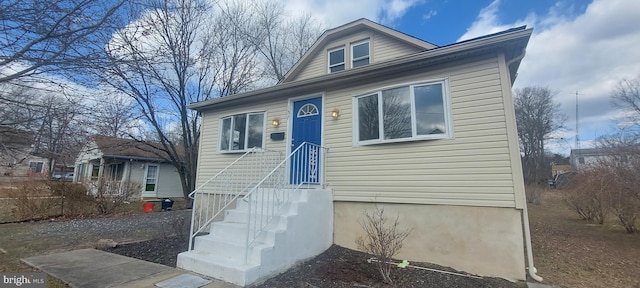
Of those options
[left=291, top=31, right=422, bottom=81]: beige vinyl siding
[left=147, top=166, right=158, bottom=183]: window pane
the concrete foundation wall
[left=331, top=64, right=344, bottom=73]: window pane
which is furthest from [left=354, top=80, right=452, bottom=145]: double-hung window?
[left=147, top=166, right=158, bottom=183]: window pane

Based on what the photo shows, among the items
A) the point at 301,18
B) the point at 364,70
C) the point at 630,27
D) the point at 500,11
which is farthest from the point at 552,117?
the point at 364,70

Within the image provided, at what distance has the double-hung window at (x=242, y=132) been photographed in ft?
24.1

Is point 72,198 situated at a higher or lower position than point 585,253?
higher

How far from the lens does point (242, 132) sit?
7602 millimetres

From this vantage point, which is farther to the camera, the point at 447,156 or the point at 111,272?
the point at 447,156

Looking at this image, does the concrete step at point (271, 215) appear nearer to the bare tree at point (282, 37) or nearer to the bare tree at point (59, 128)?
the bare tree at point (59, 128)

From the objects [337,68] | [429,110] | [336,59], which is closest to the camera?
[429,110]

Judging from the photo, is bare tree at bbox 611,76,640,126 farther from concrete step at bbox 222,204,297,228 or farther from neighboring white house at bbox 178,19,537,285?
concrete step at bbox 222,204,297,228

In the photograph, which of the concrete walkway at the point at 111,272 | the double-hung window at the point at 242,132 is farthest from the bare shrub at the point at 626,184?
the concrete walkway at the point at 111,272

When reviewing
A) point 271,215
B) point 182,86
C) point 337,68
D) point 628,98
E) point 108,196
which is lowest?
point 108,196

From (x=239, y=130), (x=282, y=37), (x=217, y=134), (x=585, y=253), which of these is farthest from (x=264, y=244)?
(x=282, y=37)

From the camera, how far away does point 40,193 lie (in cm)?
993

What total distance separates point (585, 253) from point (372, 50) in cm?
692

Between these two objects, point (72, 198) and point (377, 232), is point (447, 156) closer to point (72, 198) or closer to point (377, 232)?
point (377, 232)
